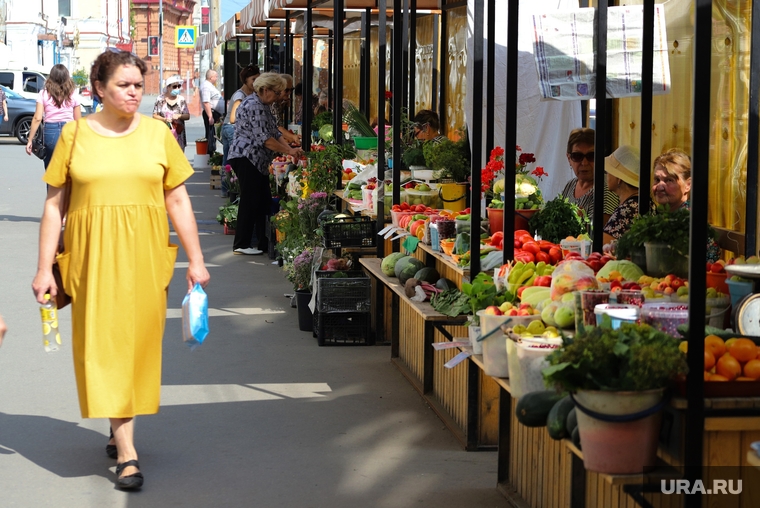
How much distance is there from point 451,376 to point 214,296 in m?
4.16

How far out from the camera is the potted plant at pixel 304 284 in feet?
26.3

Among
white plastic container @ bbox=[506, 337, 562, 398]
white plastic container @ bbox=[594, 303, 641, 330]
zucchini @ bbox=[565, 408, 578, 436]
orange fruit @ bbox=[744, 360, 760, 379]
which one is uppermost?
white plastic container @ bbox=[594, 303, 641, 330]

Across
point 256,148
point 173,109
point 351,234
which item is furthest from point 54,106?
point 351,234

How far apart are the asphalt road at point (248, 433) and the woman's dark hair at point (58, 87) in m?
5.53

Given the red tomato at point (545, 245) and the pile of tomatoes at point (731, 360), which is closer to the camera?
the pile of tomatoes at point (731, 360)

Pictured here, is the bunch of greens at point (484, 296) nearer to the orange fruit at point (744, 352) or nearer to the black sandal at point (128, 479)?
the orange fruit at point (744, 352)

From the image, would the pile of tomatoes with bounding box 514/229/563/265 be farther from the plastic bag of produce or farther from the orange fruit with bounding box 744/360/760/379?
the orange fruit with bounding box 744/360/760/379

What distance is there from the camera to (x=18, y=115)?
31.2m

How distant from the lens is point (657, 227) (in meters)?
4.12

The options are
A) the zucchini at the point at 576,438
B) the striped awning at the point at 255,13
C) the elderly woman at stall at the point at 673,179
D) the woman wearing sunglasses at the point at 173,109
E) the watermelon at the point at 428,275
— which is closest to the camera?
the zucchini at the point at 576,438

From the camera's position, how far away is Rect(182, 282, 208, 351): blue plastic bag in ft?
15.2

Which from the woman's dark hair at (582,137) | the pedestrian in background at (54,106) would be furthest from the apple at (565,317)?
the pedestrian in background at (54,106)

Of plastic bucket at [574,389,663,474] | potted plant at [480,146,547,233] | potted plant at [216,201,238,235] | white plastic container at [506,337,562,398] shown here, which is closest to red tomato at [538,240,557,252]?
potted plant at [480,146,547,233]

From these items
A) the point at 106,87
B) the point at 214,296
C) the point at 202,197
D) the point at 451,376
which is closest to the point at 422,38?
the point at 214,296
